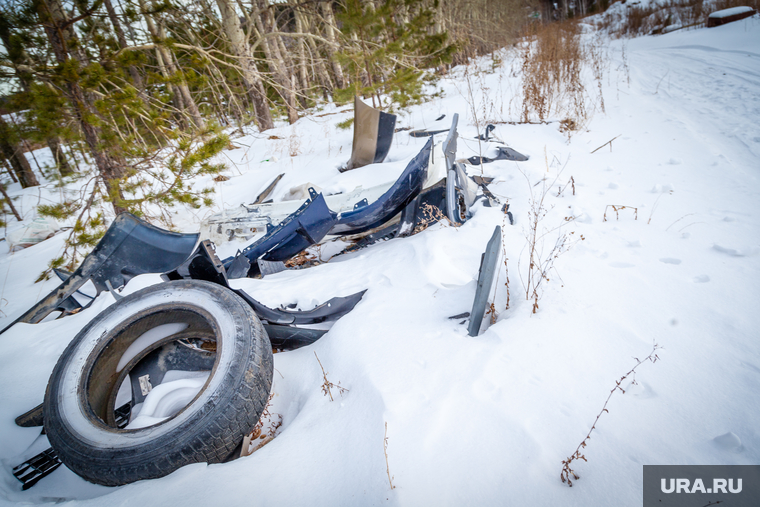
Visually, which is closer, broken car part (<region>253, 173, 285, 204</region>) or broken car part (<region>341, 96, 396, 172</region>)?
broken car part (<region>253, 173, 285, 204</region>)

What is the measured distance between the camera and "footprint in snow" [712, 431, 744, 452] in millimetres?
1123

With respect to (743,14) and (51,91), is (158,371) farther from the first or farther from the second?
(743,14)

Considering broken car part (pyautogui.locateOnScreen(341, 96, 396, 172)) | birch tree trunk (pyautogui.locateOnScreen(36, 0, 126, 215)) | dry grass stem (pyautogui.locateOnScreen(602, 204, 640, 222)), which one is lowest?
dry grass stem (pyautogui.locateOnScreen(602, 204, 640, 222))

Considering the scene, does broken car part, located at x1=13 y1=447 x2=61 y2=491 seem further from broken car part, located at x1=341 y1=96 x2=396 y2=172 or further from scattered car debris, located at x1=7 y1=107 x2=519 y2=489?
broken car part, located at x1=341 y1=96 x2=396 y2=172

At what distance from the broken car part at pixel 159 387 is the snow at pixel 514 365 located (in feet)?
0.38

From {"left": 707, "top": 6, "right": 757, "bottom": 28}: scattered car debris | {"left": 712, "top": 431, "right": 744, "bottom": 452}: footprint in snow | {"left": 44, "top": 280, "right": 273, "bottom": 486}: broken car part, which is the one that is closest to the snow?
{"left": 712, "top": 431, "right": 744, "bottom": 452}: footprint in snow

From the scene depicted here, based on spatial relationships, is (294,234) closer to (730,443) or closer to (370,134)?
(730,443)

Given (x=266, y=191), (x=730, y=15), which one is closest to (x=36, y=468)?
(x=266, y=191)

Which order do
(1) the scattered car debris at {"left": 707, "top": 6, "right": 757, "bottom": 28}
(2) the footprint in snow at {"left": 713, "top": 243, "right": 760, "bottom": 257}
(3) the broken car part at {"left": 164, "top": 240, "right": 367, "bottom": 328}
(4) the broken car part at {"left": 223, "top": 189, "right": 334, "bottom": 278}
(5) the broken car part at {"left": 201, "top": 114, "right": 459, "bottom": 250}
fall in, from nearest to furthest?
1. (3) the broken car part at {"left": 164, "top": 240, "right": 367, "bottom": 328}
2. (2) the footprint in snow at {"left": 713, "top": 243, "right": 760, "bottom": 257}
3. (4) the broken car part at {"left": 223, "top": 189, "right": 334, "bottom": 278}
4. (5) the broken car part at {"left": 201, "top": 114, "right": 459, "bottom": 250}
5. (1) the scattered car debris at {"left": 707, "top": 6, "right": 757, "bottom": 28}

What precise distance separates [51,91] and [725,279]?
5.67m

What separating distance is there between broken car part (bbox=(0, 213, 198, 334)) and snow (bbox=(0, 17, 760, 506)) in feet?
1.05

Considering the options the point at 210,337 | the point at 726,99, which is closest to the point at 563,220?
the point at 210,337

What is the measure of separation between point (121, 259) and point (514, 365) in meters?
3.11

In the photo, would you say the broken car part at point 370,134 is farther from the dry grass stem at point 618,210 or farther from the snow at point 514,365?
the dry grass stem at point 618,210
